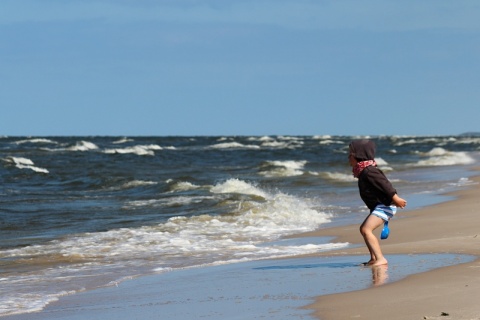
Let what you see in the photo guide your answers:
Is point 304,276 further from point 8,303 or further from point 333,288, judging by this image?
point 8,303

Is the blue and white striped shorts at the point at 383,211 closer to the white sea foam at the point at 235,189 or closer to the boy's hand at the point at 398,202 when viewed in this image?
the boy's hand at the point at 398,202

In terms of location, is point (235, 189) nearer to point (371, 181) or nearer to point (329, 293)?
point (371, 181)

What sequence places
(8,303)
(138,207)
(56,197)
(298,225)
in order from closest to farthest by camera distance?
1. (8,303)
2. (298,225)
3. (138,207)
4. (56,197)

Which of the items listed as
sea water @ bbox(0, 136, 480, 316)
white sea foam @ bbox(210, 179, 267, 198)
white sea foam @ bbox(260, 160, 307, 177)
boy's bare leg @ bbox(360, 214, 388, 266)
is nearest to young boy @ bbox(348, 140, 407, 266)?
boy's bare leg @ bbox(360, 214, 388, 266)

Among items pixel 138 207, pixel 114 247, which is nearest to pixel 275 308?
pixel 114 247

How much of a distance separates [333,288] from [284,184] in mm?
20187

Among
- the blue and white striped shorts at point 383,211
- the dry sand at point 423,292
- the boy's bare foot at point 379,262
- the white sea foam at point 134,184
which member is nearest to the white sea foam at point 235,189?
the white sea foam at point 134,184

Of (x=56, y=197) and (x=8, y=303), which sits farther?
(x=56, y=197)

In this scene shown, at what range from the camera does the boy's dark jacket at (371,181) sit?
28.2ft

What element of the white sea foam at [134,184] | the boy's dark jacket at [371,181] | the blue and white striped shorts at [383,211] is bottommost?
the white sea foam at [134,184]

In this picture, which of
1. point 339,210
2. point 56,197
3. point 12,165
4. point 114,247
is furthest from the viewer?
point 12,165

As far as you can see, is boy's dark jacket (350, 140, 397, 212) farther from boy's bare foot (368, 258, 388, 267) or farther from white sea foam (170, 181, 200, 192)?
white sea foam (170, 181, 200, 192)

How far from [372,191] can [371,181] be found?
5.0 inches

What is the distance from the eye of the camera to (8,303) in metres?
8.02
